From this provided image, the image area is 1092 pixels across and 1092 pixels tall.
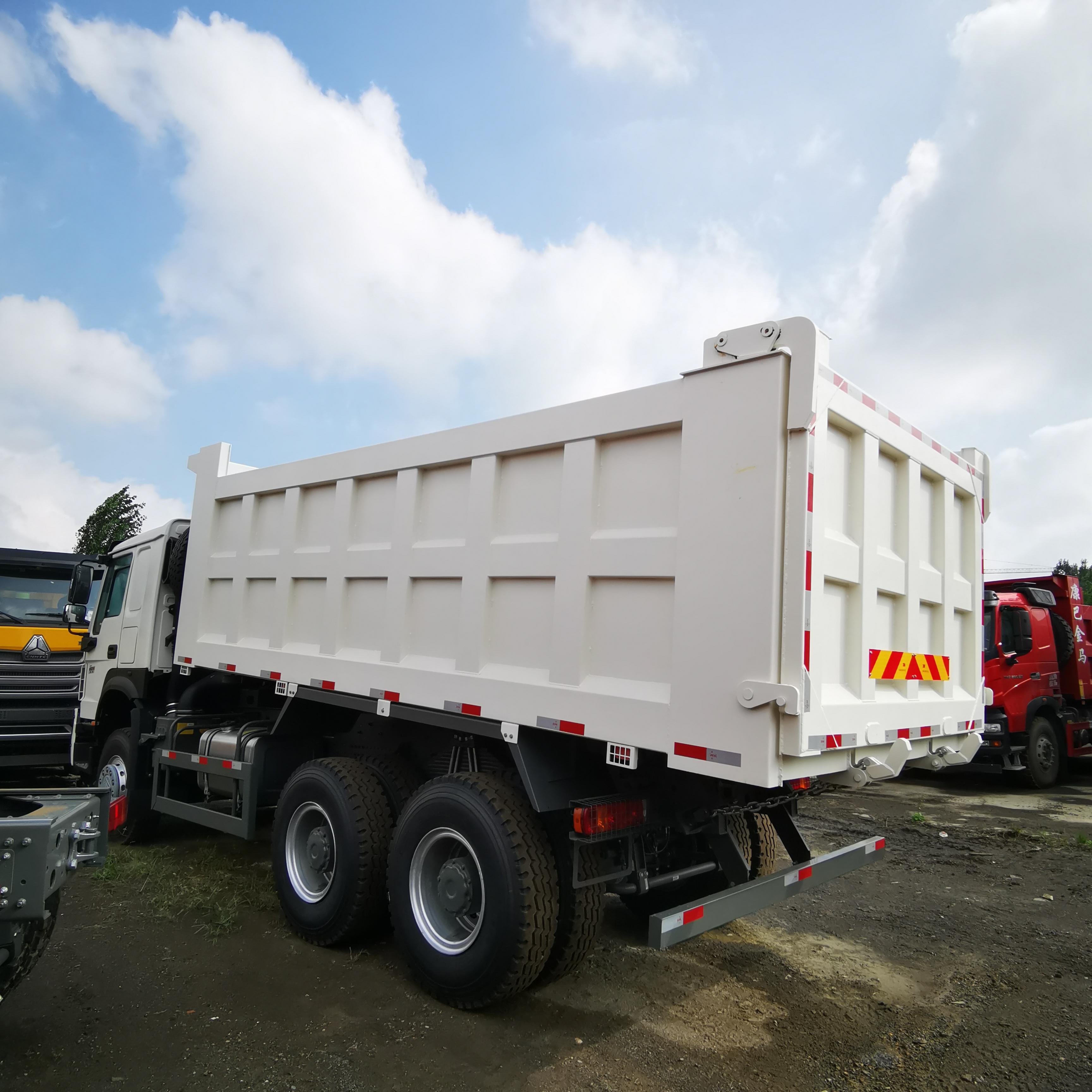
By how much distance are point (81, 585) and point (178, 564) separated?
1285mm

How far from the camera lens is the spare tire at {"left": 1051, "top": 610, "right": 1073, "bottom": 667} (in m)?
11.6

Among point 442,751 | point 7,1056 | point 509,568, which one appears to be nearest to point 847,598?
point 509,568

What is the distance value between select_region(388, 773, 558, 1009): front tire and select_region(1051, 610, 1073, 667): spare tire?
10.9 meters

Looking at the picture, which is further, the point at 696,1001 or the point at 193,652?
the point at 193,652

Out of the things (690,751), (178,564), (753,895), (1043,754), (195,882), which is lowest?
(195,882)

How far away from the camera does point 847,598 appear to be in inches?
138

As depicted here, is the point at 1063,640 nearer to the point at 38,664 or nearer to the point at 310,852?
the point at 310,852

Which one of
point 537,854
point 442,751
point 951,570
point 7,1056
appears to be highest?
point 951,570

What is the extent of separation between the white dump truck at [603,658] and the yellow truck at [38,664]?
3.75 metres

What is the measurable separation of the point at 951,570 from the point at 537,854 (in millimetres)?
2770

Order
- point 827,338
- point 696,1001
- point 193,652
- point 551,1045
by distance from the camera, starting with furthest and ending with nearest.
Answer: point 193,652, point 696,1001, point 551,1045, point 827,338

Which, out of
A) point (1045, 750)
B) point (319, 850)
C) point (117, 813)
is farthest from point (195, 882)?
point (1045, 750)

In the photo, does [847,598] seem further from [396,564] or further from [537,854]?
[396,564]

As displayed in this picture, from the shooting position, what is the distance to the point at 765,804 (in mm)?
3746
